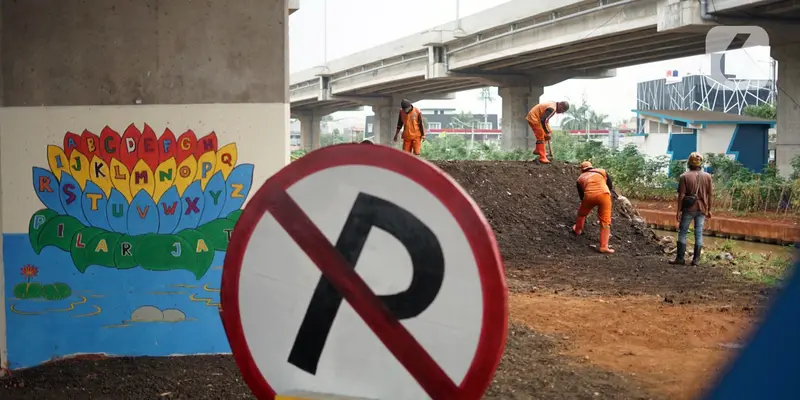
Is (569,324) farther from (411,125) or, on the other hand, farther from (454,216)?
(411,125)

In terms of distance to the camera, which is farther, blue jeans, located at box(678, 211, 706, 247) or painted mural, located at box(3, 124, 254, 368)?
blue jeans, located at box(678, 211, 706, 247)

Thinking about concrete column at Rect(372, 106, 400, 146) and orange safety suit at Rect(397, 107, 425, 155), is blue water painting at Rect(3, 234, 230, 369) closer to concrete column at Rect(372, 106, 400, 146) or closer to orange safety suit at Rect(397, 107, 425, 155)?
orange safety suit at Rect(397, 107, 425, 155)

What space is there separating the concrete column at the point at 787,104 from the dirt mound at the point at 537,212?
1429 cm

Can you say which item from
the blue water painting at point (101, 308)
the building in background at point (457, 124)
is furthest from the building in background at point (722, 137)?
the building in background at point (457, 124)

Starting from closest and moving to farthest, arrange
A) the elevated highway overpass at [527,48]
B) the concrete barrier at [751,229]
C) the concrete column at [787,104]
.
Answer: the concrete barrier at [751,229] → the elevated highway overpass at [527,48] → the concrete column at [787,104]

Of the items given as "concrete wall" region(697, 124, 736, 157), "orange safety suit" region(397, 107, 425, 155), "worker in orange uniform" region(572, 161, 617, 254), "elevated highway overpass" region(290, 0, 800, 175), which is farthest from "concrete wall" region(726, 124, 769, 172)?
"worker in orange uniform" region(572, 161, 617, 254)

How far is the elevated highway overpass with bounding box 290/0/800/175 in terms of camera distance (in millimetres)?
30234

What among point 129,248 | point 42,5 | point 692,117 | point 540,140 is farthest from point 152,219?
point 692,117

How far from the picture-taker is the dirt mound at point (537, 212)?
57.6 ft

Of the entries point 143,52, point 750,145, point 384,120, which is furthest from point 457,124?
point 143,52

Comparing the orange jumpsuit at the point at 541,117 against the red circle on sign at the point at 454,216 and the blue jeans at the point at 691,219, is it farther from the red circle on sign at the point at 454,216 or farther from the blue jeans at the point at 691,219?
the red circle on sign at the point at 454,216

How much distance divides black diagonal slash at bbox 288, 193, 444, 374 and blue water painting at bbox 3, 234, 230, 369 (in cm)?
487

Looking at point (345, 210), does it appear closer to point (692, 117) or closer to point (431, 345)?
point (431, 345)

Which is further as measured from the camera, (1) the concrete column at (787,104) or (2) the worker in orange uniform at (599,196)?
(1) the concrete column at (787,104)
